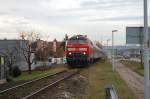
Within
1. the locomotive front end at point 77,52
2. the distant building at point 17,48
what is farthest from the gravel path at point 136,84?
the distant building at point 17,48

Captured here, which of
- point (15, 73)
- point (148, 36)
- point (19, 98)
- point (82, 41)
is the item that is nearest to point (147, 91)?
point (148, 36)

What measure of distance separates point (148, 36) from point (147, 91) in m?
2.07

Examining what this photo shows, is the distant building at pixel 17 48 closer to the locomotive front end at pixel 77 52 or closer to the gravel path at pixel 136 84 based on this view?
the locomotive front end at pixel 77 52

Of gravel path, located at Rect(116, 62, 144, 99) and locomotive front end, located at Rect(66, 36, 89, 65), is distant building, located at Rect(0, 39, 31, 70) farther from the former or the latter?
gravel path, located at Rect(116, 62, 144, 99)

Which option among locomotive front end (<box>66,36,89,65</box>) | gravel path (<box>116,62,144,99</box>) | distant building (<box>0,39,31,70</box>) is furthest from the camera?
distant building (<box>0,39,31,70</box>)

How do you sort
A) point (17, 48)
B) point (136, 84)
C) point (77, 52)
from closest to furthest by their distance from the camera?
point (136, 84), point (77, 52), point (17, 48)

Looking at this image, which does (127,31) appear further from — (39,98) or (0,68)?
(0,68)

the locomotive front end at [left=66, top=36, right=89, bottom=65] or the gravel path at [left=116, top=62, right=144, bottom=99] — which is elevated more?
the locomotive front end at [left=66, top=36, right=89, bottom=65]

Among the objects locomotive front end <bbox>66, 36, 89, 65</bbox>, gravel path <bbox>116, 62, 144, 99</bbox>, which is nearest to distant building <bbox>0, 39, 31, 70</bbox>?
locomotive front end <bbox>66, 36, 89, 65</bbox>

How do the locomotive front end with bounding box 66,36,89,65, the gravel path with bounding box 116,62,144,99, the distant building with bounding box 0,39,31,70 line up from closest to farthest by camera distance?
the gravel path with bounding box 116,62,144,99 → the locomotive front end with bounding box 66,36,89,65 → the distant building with bounding box 0,39,31,70

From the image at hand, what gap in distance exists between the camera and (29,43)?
8588 cm

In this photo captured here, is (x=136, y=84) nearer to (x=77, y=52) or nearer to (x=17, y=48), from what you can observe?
(x=77, y=52)

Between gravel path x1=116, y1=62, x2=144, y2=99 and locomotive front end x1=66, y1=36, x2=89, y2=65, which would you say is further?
locomotive front end x1=66, y1=36, x2=89, y2=65

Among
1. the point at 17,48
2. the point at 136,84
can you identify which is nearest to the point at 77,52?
the point at 136,84
